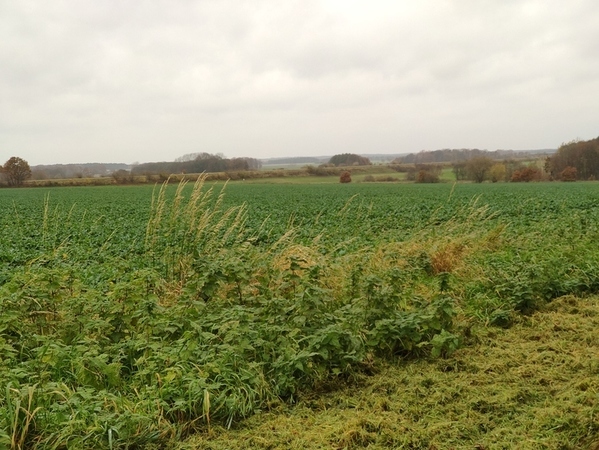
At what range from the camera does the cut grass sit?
2.91 m

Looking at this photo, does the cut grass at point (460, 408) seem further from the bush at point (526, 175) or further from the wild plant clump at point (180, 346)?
the bush at point (526, 175)

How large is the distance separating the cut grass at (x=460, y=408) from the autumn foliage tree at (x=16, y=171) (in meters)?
71.7

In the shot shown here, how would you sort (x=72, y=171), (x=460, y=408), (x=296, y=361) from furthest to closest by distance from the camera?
(x=72, y=171) < (x=296, y=361) < (x=460, y=408)

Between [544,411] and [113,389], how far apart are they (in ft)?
10.5

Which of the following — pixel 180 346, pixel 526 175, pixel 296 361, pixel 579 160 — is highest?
pixel 579 160

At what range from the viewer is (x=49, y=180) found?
6925 centimetres

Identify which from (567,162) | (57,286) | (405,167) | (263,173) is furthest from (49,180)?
(567,162)

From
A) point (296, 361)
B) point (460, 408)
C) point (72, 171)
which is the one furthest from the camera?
point (72, 171)

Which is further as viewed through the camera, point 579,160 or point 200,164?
point 579,160

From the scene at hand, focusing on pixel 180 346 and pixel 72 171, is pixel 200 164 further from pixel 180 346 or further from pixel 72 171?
pixel 180 346

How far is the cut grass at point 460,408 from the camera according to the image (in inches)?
115

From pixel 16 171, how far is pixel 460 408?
2872 inches

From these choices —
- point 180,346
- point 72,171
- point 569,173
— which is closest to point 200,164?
point 72,171

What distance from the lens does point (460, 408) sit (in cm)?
330
